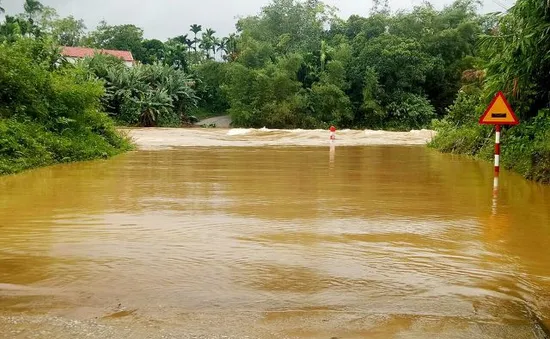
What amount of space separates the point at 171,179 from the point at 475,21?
4210 cm

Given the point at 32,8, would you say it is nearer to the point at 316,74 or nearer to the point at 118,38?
the point at 118,38

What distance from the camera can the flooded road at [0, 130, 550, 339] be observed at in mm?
3730

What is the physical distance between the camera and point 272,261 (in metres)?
5.25

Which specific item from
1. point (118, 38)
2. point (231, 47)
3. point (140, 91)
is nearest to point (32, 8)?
point (118, 38)

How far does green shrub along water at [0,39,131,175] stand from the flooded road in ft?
12.1

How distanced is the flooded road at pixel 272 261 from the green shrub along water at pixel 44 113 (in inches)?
145

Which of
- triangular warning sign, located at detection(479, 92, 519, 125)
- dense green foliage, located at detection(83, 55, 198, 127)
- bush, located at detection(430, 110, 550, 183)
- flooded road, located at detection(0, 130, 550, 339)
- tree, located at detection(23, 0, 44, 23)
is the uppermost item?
tree, located at detection(23, 0, 44, 23)

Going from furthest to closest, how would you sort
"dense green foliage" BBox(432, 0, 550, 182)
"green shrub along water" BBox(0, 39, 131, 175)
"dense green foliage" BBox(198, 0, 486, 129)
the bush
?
"dense green foliage" BBox(198, 0, 486, 129) < "green shrub along water" BBox(0, 39, 131, 175) < "dense green foliage" BBox(432, 0, 550, 182) < the bush

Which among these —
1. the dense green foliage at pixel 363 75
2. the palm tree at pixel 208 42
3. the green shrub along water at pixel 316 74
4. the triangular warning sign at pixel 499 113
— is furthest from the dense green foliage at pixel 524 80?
the palm tree at pixel 208 42

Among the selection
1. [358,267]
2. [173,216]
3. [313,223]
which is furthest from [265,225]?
[358,267]

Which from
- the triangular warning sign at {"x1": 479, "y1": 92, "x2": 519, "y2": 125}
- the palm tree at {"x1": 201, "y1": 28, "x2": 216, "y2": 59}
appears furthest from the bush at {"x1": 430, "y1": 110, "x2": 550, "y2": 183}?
the palm tree at {"x1": 201, "y1": 28, "x2": 216, "y2": 59}

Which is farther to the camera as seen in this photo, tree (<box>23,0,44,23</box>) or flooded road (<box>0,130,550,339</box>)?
tree (<box>23,0,44,23</box>)

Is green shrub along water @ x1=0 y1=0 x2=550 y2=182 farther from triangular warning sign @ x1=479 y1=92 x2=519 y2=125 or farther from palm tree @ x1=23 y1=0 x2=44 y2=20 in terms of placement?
triangular warning sign @ x1=479 y1=92 x2=519 y2=125

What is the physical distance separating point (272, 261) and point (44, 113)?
1245 cm
